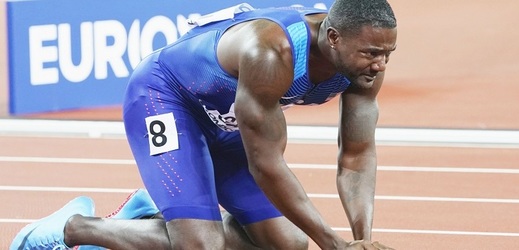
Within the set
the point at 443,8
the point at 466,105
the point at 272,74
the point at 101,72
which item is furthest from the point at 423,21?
the point at 272,74

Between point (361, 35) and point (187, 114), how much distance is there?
1029 mm

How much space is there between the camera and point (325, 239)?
384 centimetres

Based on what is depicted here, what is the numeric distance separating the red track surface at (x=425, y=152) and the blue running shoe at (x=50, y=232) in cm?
65

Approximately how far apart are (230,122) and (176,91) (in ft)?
0.88

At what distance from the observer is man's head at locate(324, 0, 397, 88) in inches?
149

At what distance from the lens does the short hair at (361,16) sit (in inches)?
149

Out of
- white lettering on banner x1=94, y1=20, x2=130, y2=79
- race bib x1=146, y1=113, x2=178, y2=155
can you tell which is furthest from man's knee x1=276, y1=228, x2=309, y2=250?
white lettering on banner x1=94, y1=20, x2=130, y2=79

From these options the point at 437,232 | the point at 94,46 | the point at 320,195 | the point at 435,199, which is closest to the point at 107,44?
the point at 94,46

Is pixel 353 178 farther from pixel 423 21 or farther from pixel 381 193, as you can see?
pixel 423 21

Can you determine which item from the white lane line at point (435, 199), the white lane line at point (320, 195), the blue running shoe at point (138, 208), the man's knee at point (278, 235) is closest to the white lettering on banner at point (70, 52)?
the white lane line at point (320, 195)

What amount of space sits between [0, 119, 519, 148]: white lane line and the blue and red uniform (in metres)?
4.20

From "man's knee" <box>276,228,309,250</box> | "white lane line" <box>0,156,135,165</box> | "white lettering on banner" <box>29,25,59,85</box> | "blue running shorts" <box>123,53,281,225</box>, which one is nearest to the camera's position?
"blue running shorts" <box>123,53,281,225</box>

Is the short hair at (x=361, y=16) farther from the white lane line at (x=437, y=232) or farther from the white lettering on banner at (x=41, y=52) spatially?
the white lettering on banner at (x=41, y=52)

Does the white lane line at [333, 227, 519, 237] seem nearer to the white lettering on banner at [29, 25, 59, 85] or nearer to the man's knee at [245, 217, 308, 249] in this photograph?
the man's knee at [245, 217, 308, 249]
